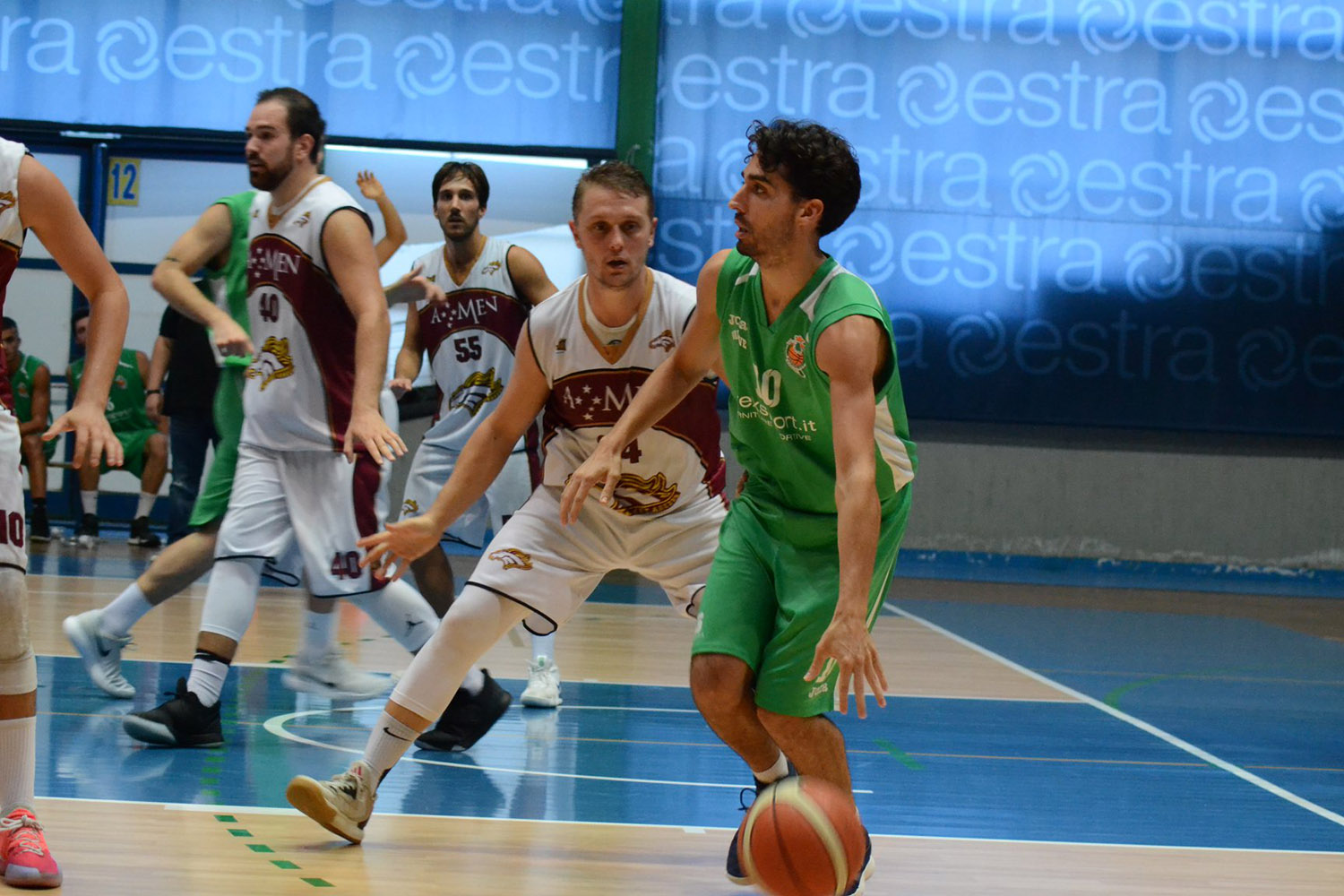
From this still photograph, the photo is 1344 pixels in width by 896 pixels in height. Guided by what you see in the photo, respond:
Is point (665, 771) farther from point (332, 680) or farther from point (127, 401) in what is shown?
point (127, 401)

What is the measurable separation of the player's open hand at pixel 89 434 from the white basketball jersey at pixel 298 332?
57.5 inches

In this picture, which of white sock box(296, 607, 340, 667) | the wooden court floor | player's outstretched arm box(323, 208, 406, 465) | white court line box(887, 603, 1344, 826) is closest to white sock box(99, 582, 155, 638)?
the wooden court floor

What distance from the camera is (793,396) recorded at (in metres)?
3.13

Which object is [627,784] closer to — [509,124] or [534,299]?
[534,299]

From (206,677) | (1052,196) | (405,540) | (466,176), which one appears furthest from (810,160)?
(1052,196)

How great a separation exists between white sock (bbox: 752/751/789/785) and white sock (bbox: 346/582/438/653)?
5.21ft

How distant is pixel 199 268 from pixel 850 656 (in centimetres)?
273

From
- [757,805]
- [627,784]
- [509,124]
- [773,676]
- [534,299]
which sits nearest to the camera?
[757,805]

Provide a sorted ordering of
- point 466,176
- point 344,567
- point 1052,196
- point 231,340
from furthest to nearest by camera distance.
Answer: point 1052,196 → point 466,176 → point 344,567 → point 231,340

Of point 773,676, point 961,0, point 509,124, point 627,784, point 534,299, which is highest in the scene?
point 961,0

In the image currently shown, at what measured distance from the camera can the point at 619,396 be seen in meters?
3.89

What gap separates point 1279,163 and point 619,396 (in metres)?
10.0

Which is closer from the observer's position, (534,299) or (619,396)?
(619,396)

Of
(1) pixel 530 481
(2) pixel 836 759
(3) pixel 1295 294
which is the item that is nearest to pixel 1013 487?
(3) pixel 1295 294
